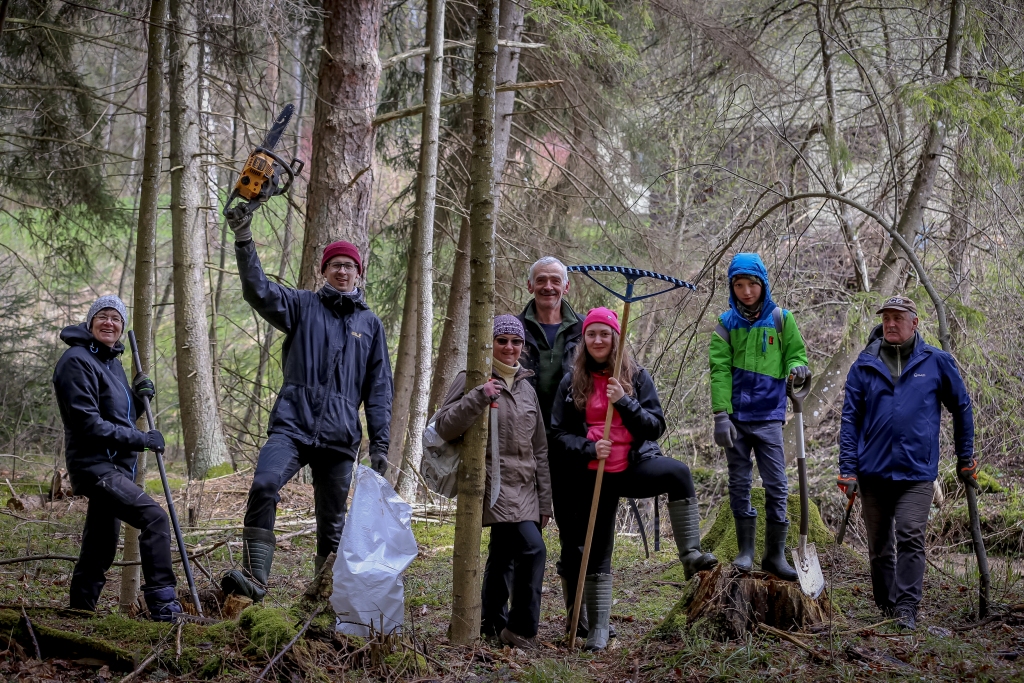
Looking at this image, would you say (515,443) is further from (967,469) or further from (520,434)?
(967,469)

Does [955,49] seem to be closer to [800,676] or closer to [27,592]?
[800,676]

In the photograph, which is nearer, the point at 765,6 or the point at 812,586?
the point at 812,586

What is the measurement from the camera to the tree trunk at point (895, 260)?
750 cm

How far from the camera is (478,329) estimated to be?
4320 millimetres

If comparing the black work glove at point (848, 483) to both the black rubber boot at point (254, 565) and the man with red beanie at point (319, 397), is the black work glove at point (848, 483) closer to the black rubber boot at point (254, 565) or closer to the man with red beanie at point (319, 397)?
the man with red beanie at point (319, 397)

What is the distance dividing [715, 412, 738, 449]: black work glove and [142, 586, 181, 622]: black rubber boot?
10.00ft

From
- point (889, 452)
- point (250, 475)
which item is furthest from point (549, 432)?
point (250, 475)

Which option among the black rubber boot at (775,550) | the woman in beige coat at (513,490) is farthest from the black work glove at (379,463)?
the black rubber boot at (775,550)

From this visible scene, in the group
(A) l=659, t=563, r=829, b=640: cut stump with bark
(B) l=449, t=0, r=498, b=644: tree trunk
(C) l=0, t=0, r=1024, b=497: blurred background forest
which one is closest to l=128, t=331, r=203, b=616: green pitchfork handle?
(B) l=449, t=0, r=498, b=644: tree trunk

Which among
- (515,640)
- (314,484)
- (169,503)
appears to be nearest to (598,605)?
Result: (515,640)

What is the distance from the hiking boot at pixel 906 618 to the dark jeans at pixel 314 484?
3294 millimetres

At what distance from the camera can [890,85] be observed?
9359mm

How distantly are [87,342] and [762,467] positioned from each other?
3.84 meters

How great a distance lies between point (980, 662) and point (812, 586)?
3.00ft
